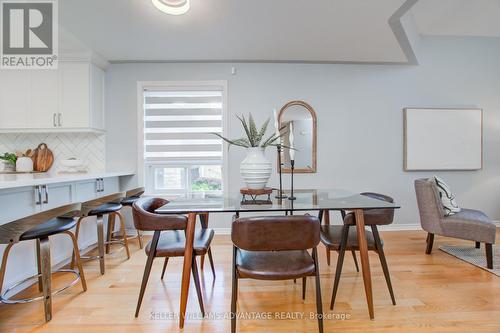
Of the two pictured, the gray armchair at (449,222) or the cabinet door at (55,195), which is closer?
the cabinet door at (55,195)

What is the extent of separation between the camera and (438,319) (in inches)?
61.2

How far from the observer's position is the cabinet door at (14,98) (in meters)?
2.87

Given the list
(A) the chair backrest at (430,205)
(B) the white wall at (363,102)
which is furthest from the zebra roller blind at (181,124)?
(A) the chair backrest at (430,205)

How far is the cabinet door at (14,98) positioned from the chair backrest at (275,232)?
3.32 metres

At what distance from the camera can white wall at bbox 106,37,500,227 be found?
3.24 m

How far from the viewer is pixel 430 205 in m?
2.56

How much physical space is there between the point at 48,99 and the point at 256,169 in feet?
9.55

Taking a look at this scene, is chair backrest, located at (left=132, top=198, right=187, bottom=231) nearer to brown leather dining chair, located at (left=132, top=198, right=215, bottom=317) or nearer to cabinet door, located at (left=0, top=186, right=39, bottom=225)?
brown leather dining chair, located at (left=132, top=198, right=215, bottom=317)

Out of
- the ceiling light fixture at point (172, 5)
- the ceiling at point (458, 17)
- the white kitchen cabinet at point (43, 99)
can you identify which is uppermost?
the ceiling at point (458, 17)

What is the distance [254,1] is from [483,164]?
3880mm

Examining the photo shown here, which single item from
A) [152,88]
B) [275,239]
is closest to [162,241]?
[275,239]

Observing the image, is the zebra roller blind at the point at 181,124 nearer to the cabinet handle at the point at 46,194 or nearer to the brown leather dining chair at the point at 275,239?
the cabinet handle at the point at 46,194

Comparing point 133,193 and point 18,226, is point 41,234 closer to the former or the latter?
point 18,226

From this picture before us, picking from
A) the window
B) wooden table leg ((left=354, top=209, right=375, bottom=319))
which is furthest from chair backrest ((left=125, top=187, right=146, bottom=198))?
wooden table leg ((left=354, top=209, right=375, bottom=319))
